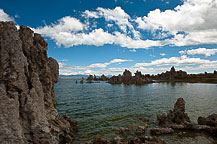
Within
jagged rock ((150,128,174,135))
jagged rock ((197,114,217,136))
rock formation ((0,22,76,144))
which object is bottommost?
jagged rock ((150,128,174,135))

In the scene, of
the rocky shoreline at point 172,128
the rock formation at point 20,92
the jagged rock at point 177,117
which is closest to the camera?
the rock formation at point 20,92

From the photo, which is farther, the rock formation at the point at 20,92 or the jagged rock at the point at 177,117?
the jagged rock at the point at 177,117

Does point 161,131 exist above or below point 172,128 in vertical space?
above

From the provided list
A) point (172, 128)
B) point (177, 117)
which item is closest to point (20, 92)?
point (172, 128)

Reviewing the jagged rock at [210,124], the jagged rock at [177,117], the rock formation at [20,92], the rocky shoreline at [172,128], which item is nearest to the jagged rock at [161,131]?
the rocky shoreline at [172,128]

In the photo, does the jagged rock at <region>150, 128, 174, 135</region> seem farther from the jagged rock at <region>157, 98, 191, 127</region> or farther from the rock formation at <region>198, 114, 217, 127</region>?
the rock formation at <region>198, 114, 217, 127</region>

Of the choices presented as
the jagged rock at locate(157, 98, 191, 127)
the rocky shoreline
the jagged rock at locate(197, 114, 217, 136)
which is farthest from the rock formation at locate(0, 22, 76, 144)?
the jagged rock at locate(197, 114, 217, 136)

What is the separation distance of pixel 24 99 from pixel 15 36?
24.3 ft

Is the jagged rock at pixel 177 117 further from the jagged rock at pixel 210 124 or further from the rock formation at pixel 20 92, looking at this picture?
the rock formation at pixel 20 92

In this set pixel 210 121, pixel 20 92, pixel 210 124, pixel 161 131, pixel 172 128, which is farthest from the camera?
pixel 210 121

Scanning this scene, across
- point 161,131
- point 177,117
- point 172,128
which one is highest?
point 177,117

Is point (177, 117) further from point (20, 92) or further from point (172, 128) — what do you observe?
point (20, 92)

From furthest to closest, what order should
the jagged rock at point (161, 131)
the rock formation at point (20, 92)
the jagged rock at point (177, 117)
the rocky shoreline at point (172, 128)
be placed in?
1. the jagged rock at point (177, 117)
2. the jagged rock at point (161, 131)
3. the rocky shoreline at point (172, 128)
4. the rock formation at point (20, 92)

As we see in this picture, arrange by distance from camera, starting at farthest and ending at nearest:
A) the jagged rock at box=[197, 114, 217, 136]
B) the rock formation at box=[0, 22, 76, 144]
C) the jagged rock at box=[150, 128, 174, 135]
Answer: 1. the jagged rock at box=[150, 128, 174, 135]
2. the jagged rock at box=[197, 114, 217, 136]
3. the rock formation at box=[0, 22, 76, 144]
